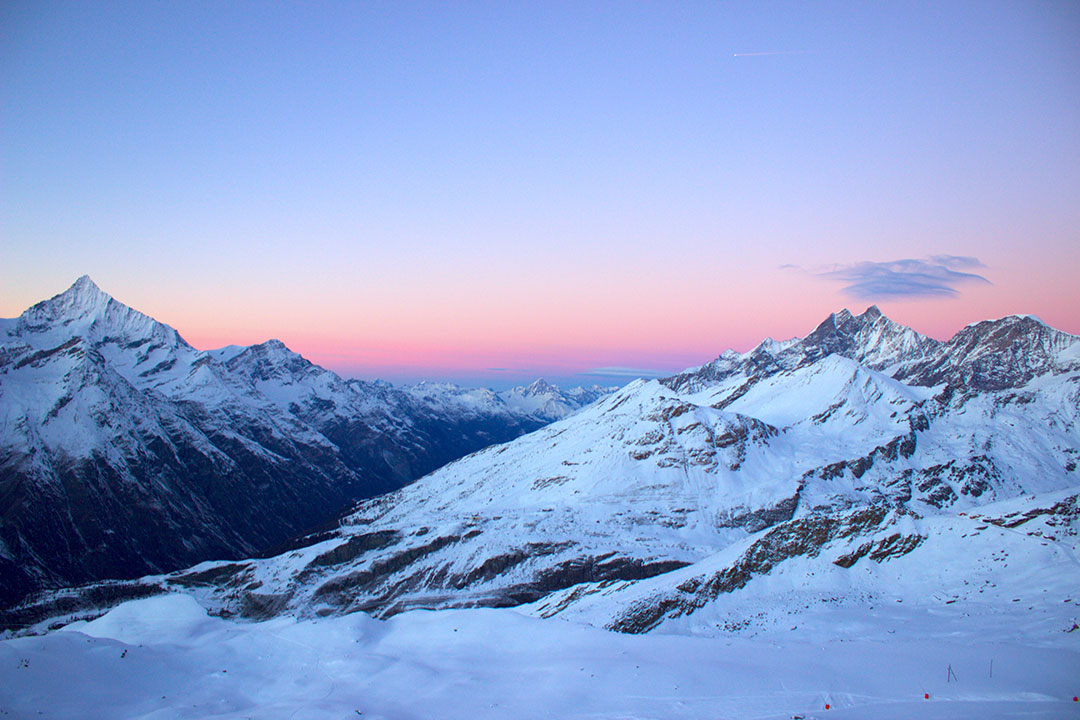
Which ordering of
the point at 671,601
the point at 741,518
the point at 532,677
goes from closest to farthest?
1. the point at 532,677
2. the point at 671,601
3. the point at 741,518

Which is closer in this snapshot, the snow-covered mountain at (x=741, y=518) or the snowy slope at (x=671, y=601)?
the snowy slope at (x=671, y=601)

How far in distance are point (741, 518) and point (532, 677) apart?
4038 inches

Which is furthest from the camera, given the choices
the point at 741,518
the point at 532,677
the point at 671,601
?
the point at 741,518

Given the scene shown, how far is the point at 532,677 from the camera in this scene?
27453 mm

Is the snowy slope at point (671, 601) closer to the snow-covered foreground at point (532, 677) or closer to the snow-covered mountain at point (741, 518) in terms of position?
the snow-covered foreground at point (532, 677)

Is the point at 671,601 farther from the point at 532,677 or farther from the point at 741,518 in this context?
the point at 741,518

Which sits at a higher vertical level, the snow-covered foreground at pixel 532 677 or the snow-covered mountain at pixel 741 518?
the snow-covered foreground at pixel 532 677

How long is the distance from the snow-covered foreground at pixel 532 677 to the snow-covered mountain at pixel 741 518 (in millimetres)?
18246

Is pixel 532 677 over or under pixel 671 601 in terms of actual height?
over

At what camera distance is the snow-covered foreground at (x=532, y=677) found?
23.3 m

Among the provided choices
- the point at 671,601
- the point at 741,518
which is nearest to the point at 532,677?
the point at 671,601

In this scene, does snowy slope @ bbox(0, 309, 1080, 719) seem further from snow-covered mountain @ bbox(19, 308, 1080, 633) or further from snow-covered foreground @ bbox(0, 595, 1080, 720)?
snow-covered mountain @ bbox(19, 308, 1080, 633)

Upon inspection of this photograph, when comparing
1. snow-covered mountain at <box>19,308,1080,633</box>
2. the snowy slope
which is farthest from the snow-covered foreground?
snow-covered mountain at <box>19,308,1080,633</box>

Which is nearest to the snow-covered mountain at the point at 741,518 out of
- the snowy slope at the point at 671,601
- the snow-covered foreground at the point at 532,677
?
the snowy slope at the point at 671,601
